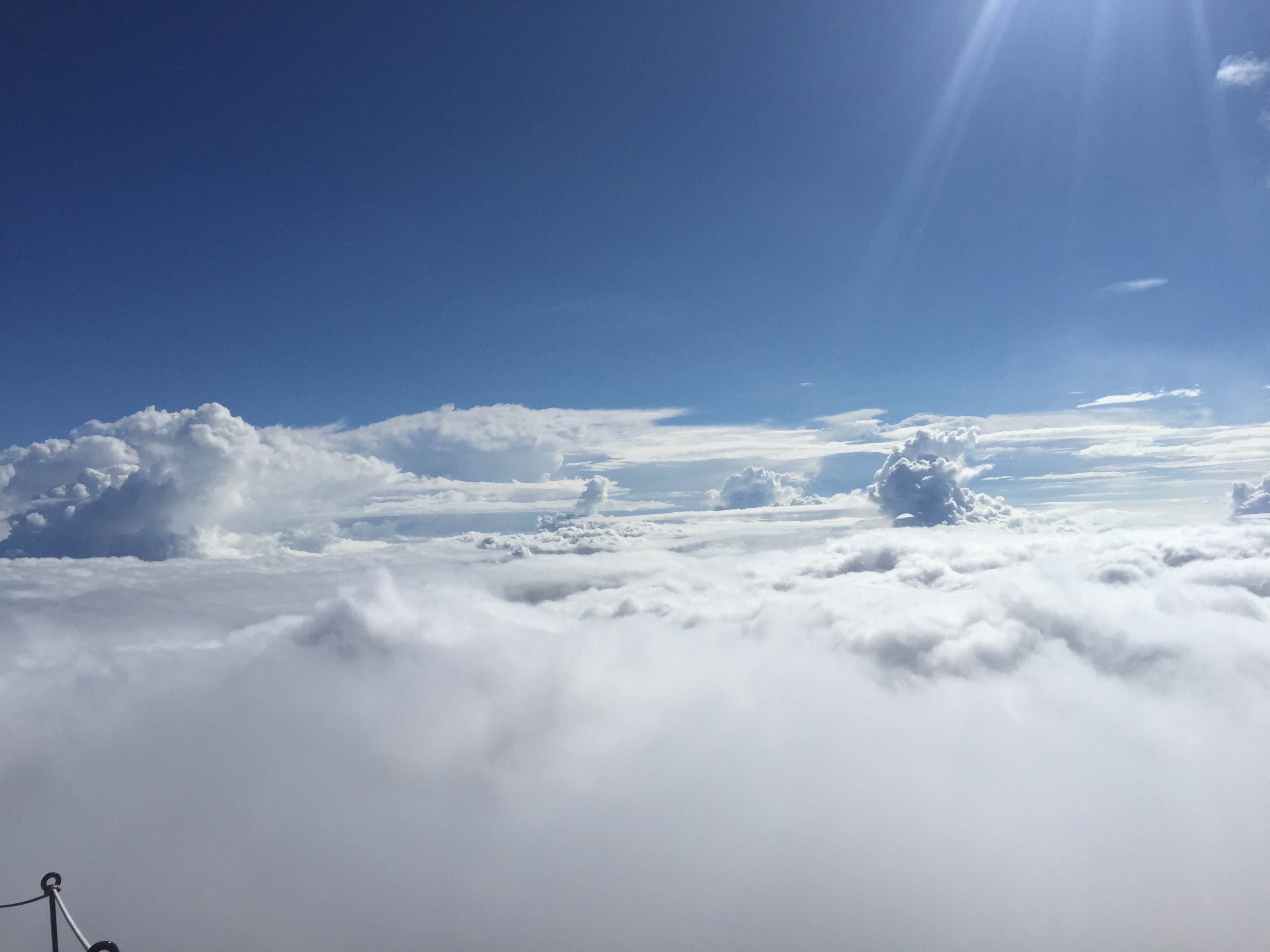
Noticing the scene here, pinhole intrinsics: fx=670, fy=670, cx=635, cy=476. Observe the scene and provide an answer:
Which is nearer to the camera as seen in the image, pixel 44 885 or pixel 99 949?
pixel 99 949
